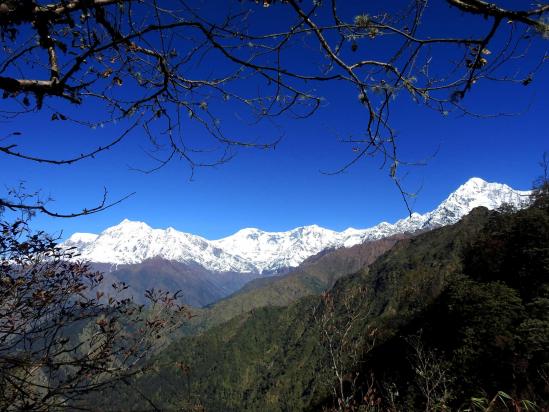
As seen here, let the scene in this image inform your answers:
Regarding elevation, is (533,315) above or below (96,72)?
below

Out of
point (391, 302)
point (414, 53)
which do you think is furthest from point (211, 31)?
point (391, 302)

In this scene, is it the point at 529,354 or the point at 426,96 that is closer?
the point at 426,96

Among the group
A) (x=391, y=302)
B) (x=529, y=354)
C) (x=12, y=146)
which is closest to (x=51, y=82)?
(x=12, y=146)

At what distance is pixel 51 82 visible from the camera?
2.83 m

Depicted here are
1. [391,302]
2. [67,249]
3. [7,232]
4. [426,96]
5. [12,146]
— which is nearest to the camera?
[12,146]

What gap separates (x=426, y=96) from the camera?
9.88 feet

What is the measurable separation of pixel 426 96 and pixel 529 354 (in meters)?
29.2

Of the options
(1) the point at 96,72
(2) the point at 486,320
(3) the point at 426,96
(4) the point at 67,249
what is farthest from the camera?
(2) the point at 486,320

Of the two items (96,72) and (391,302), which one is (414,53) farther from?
(391,302)

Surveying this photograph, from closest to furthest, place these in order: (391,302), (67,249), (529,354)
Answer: (67,249) → (529,354) → (391,302)

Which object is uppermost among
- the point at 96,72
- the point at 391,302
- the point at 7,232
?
the point at 96,72

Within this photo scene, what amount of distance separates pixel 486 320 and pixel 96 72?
35.6 meters

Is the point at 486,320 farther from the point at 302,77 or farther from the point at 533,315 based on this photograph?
the point at 302,77

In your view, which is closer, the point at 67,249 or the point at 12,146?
the point at 12,146
